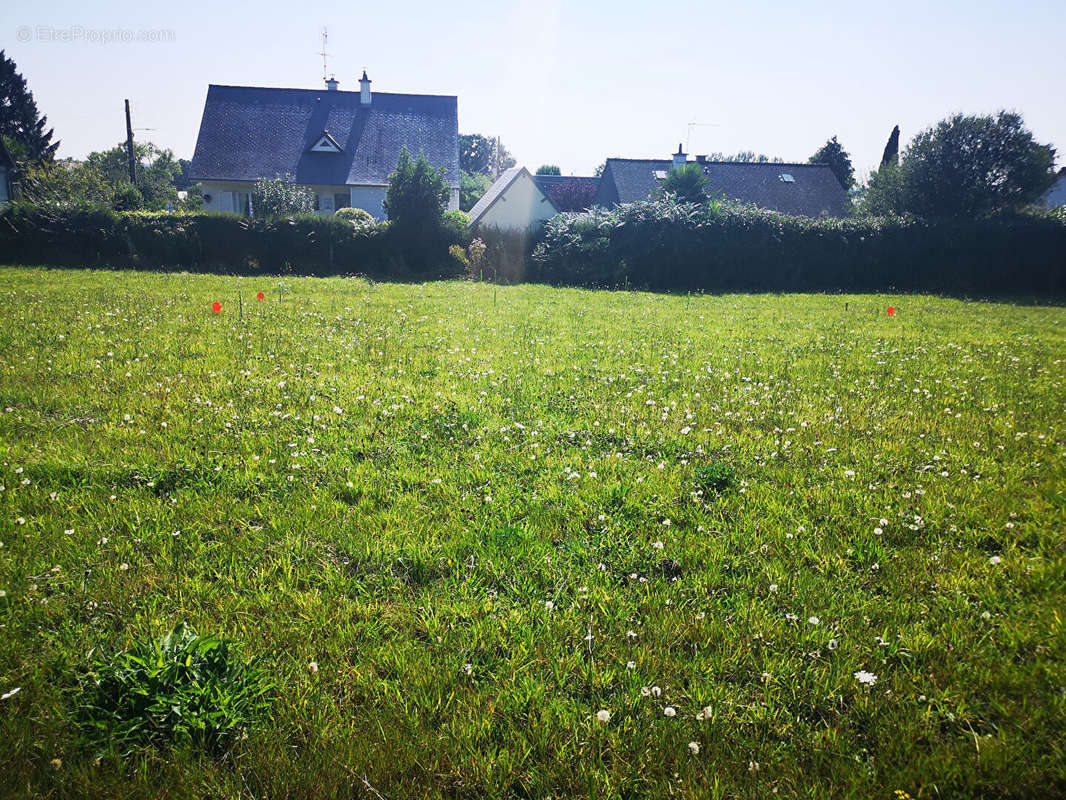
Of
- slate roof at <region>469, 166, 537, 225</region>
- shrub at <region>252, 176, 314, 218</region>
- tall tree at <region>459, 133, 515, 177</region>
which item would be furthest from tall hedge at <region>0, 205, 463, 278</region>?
tall tree at <region>459, 133, 515, 177</region>

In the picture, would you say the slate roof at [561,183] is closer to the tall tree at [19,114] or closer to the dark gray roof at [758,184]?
the dark gray roof at [758,184]

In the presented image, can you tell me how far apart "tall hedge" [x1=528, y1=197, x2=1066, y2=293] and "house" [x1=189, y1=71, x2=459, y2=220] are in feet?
57.7

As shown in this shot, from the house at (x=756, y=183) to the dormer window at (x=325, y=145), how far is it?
19.7m

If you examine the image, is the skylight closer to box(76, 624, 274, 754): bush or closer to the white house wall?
the white house wall

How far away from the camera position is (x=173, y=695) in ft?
7.29

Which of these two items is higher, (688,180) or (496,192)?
(496,192)

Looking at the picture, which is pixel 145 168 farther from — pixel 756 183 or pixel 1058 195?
pixel 1058 195

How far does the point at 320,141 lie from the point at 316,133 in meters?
1.78

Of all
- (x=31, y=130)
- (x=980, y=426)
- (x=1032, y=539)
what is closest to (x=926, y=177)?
(x=980, y=426)

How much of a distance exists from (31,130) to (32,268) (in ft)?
192

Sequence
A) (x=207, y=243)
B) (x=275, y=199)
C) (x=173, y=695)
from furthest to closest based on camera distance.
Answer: (x=275, y=199) → (x=207, y=243) → (x=173, y=695)

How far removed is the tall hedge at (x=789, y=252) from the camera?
886 inches

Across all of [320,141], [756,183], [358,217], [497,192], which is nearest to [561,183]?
[756,183]

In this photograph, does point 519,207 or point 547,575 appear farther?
point 519,207
